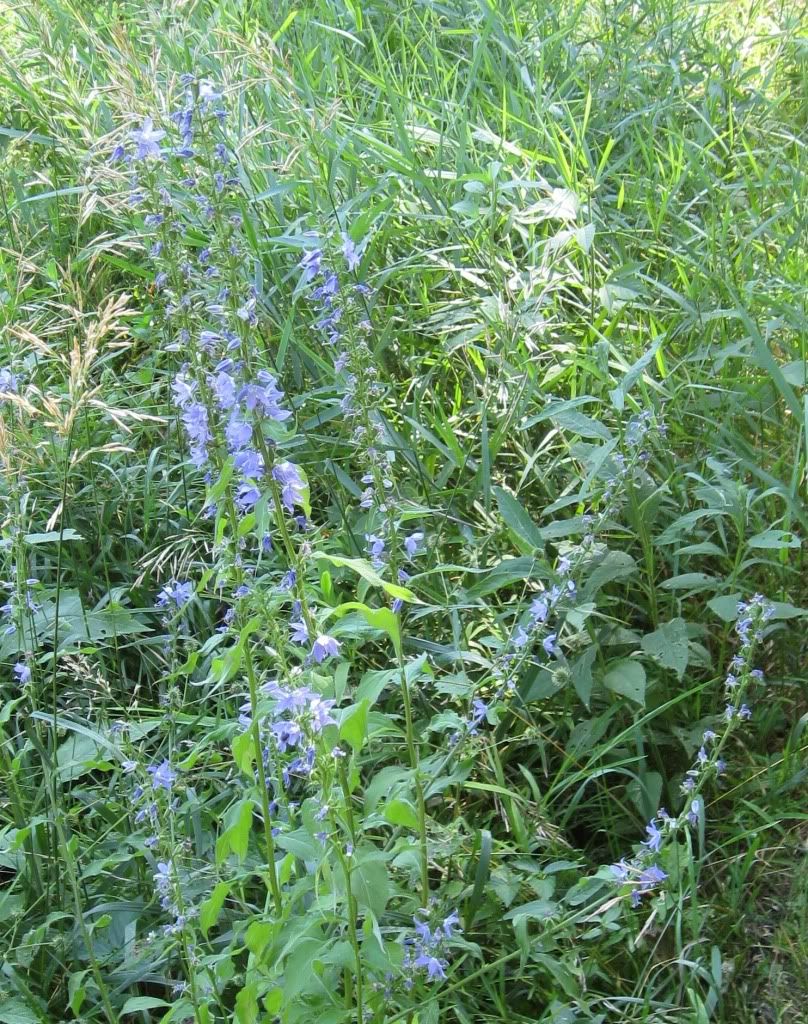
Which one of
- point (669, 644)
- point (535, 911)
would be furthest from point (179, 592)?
point (669, 644)

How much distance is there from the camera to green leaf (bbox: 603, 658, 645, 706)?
2.18 m

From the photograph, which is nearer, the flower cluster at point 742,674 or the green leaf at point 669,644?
the flower cluster at point 742,674

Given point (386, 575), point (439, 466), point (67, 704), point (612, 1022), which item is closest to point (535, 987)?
point (612, 1022)

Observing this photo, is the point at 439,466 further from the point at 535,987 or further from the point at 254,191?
the point at 535,987

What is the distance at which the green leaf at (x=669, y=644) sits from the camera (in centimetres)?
221

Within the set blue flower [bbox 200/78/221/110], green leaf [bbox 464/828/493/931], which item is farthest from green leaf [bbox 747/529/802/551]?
blue flower [bbox 200/78/221/110]

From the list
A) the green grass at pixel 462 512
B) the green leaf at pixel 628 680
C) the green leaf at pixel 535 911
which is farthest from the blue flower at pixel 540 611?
the green leaf at pixel 535 911

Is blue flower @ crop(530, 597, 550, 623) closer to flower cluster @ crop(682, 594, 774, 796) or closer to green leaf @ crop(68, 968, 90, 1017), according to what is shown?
flower cluster @ crop(682, 594, 774, 796)

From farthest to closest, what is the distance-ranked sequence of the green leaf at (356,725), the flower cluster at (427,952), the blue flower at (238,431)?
1. the flower cluster at (427,952)
2. the blue flower at (238,431)
3. the green leaf at (356,725)

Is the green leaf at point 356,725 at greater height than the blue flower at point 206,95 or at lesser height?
lesser

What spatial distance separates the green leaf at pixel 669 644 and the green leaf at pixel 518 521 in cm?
30

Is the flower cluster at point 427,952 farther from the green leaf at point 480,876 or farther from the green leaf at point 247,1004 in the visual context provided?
the green leaf at point 247,1004

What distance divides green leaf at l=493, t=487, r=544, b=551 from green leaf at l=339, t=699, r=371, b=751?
34.4 inches

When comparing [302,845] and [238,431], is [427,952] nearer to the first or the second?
[302,845]
